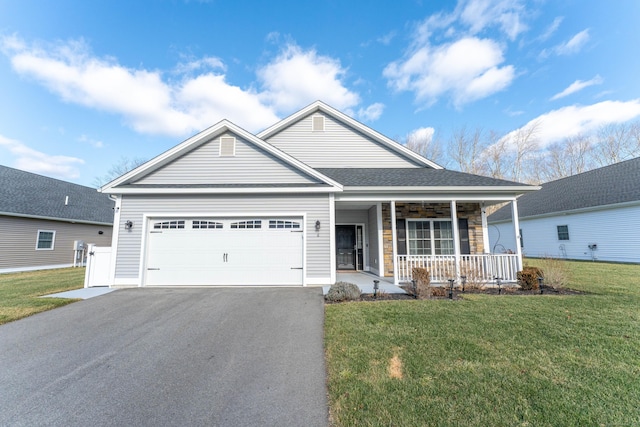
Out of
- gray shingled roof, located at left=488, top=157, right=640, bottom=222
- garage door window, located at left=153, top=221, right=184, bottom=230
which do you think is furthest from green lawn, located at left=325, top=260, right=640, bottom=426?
gray shingled roof, located at left=488, top=157, right=640, bottom=222

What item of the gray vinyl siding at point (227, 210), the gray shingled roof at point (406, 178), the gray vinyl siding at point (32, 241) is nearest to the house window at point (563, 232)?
the gray shingled roof at point (406, 178)

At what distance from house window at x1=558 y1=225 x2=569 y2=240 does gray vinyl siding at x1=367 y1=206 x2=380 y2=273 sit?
14.5m

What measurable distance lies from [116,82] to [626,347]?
1647 centimetres

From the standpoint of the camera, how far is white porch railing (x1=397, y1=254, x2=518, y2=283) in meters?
8.01

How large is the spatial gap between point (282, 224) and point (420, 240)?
5.37m

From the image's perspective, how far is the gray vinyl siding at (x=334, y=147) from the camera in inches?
456

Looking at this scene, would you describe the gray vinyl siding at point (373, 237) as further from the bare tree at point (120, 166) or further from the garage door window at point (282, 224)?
the bare tree at point (120, 166)

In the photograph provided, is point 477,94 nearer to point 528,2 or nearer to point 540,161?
point 528,2

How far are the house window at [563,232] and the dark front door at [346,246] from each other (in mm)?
14906

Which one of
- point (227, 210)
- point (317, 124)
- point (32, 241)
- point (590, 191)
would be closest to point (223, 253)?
point (227, 210)

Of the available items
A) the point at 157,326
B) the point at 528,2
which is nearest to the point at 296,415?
the point at 157,326

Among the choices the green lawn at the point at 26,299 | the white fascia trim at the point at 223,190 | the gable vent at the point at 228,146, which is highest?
the gable vent at the point at 228,146

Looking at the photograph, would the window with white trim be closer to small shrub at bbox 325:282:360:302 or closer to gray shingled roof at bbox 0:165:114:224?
small shrub at bbox 325:282:360:302

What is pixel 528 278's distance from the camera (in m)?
7.34
